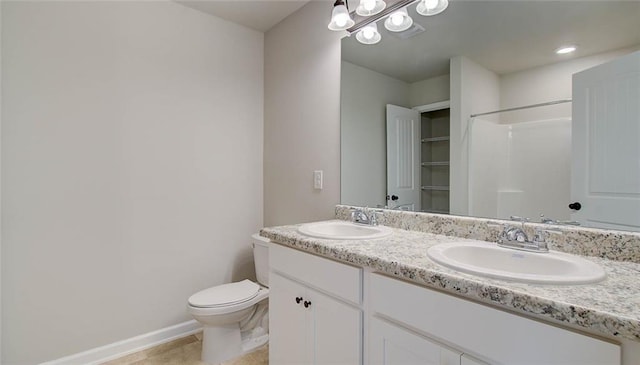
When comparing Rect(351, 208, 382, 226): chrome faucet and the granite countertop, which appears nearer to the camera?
the granite countertop

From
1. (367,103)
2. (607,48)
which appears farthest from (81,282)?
(607,48)

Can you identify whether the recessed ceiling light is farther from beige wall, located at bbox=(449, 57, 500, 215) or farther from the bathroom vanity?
the bathroom vanity

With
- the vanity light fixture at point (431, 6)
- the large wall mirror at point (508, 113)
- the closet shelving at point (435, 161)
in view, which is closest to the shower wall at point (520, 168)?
the large wall mirror at point (508, 113)

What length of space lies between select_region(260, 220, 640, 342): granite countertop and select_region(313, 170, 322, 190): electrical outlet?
890 millimetres

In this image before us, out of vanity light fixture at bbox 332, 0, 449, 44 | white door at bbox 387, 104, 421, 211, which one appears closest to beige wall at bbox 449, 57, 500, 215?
white door at bbox 387, 104, 421, 211

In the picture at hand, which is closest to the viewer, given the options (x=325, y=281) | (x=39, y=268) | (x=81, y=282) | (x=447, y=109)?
(x=325, y=281)

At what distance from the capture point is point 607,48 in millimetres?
984

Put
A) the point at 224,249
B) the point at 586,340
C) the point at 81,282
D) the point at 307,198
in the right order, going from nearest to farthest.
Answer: the point at 586,340 → the point at 81,282 → the point at 307,198 → the point at 224,249

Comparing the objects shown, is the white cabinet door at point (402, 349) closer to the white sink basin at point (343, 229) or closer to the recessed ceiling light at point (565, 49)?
the white sink basin at point (343, 229)

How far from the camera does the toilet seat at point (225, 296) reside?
1.70 metres

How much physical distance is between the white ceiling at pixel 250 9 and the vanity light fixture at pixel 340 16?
16.5 inches

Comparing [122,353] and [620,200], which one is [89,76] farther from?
[620,200]

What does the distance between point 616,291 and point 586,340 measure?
0.18 metres

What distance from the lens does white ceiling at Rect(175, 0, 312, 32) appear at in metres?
2.03
